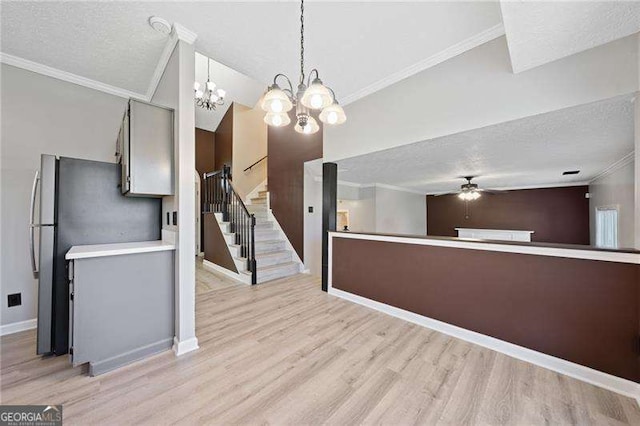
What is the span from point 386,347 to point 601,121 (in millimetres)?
2743

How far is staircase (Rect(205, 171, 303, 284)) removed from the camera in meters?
4.36

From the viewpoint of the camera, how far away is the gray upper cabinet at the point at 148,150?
80.1 inches

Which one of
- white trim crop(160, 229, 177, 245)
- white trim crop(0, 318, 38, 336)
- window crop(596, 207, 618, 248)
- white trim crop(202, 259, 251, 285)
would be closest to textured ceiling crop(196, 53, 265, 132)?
white trim crop(160, 229, 177, 245)

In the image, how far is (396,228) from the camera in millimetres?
7219

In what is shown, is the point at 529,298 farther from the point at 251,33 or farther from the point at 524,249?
the point at 251,33

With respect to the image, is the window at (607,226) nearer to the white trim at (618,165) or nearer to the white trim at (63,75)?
the white trim at (618,165)

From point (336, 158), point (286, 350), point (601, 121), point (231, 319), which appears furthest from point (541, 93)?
point (231, 319)

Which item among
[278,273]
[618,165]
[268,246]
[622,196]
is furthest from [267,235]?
[618,165]

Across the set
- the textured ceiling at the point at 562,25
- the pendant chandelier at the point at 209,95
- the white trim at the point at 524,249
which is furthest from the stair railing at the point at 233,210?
the textured ceiling at the point at 562,25

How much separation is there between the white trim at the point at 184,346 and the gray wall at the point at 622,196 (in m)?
4.76

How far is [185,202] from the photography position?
211 cm

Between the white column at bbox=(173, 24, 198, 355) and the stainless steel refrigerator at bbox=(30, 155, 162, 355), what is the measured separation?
2.56ft

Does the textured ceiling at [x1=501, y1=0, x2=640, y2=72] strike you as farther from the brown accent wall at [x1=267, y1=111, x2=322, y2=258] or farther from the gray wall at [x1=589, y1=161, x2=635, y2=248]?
the brown accent wall at [x1=267, y1=111, x2=322, y2=258]

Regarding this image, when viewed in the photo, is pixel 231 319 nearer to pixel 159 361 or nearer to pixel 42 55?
pixel 159 361
